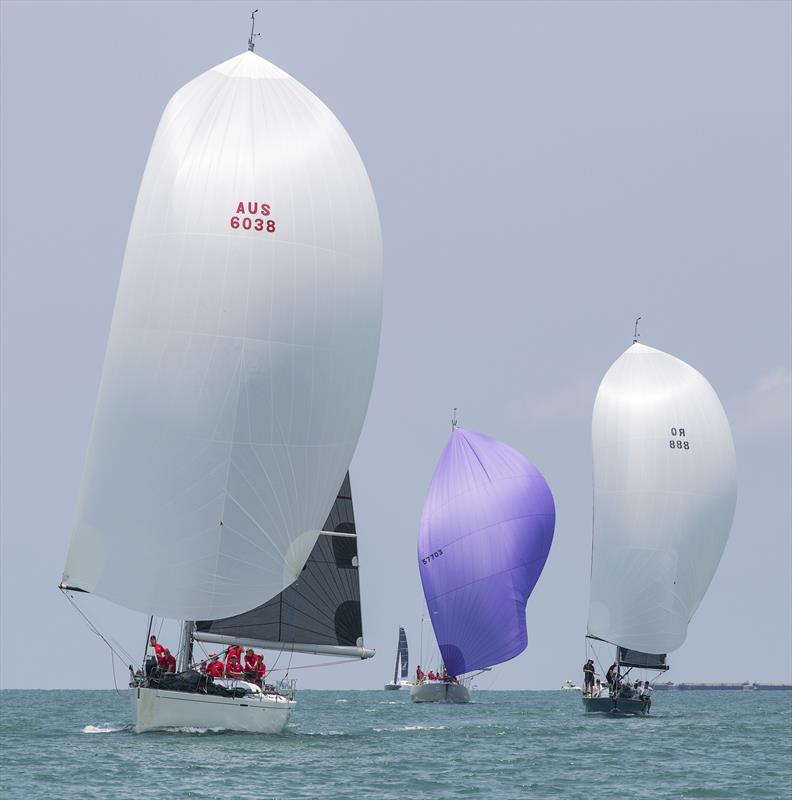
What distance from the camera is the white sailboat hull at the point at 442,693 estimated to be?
68.0 m

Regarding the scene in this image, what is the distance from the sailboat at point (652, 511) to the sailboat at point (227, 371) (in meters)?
21.8

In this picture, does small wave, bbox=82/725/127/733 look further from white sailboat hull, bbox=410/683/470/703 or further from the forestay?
the forestay

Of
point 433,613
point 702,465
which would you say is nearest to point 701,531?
point 702,465

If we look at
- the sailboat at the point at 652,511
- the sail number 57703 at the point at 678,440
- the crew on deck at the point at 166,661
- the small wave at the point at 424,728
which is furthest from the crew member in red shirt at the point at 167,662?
the sail number 57703 at the point at 678,440

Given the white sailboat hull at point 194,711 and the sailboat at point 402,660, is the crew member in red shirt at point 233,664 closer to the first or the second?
the white sailboat hull at point 194,711

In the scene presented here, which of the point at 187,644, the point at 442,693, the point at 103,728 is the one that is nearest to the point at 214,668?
the point at 187,644

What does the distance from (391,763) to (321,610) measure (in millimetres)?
6229

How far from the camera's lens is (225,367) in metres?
32.7

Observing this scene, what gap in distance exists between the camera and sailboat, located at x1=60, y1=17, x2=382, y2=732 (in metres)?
32.7

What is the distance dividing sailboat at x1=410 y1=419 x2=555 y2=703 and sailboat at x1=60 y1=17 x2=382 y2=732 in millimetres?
24656

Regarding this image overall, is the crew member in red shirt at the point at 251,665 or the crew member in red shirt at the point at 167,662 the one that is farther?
the crew member in red shirt at the point at 251,665

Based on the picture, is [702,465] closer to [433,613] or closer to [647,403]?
[647,403]

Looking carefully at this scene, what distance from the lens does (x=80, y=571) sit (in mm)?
33188

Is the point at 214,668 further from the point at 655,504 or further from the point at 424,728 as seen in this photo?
the point at 655,504
